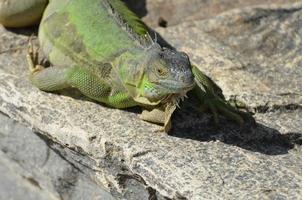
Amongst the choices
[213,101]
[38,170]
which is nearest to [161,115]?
[213,101]

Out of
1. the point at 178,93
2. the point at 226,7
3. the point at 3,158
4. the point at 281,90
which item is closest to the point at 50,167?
the point at 3,158

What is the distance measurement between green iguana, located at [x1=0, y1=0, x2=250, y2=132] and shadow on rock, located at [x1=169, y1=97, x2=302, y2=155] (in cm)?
10

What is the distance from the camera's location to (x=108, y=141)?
5406 mm

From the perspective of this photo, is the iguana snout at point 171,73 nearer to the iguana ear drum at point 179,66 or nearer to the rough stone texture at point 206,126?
the iguana ear drum at point 179,66

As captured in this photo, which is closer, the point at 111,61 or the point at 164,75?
the point at 164,75

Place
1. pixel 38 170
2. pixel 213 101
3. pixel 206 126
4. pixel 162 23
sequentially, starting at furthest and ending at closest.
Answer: pixel 162 23
pixel 38 170
pixel 213 101
pixel 206 126

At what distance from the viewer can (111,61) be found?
5.93m

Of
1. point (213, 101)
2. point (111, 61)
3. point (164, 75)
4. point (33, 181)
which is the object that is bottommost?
point (33, 181)

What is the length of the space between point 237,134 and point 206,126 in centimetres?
26

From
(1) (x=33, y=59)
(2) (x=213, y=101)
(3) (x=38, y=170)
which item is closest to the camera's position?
(2) (x=213, y=101)

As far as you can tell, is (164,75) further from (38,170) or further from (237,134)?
(38,170)

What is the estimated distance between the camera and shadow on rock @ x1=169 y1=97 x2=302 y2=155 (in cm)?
555

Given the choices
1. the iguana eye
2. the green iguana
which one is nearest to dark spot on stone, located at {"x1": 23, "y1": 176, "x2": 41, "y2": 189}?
the green iguana

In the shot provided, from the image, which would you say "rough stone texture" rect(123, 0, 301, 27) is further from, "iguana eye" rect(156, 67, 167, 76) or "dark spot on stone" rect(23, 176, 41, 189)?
"iguana eye" rect(156, 67, 167, 76)
